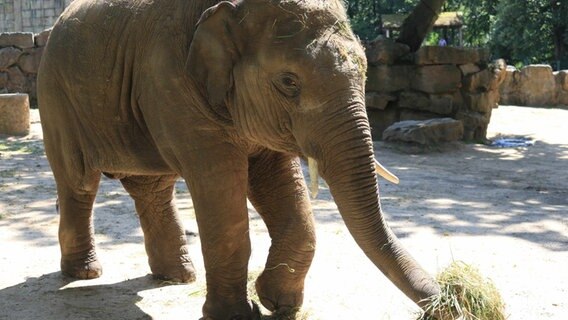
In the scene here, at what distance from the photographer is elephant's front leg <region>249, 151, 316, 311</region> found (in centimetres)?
469

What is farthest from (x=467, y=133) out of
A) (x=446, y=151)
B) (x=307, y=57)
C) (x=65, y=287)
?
(x=307, y=57)

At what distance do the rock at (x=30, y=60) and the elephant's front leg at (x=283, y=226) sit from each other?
1520 cm

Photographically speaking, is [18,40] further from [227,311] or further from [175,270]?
[227,311]

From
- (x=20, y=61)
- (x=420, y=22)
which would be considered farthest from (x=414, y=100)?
(x=20, y=61)

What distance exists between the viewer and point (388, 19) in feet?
99.0

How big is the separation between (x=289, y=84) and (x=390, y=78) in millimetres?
12852

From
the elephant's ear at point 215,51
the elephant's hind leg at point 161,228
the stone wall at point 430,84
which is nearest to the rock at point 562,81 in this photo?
the stone wall at point 430,84

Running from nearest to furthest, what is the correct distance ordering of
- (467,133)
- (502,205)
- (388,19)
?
(502,205) < (467,133) < (388,19)

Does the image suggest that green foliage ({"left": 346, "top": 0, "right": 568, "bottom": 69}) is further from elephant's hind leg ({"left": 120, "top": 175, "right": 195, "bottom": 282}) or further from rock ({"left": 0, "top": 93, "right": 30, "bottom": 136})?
elephant's hind leg ({"left": 120, "top": 175, "right": 195, "bottom": 282})

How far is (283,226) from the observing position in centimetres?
474

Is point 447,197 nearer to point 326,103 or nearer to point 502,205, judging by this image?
point 502,205

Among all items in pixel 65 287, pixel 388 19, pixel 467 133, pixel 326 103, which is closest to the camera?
pixel 326 103

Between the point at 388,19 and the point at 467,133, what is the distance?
14.6 m

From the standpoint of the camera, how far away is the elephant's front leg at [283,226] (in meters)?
4.69
